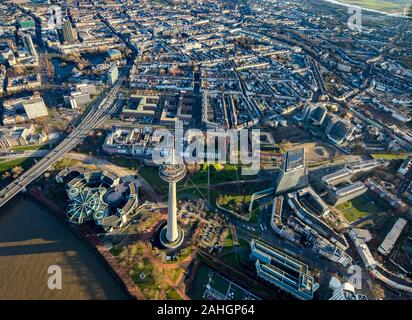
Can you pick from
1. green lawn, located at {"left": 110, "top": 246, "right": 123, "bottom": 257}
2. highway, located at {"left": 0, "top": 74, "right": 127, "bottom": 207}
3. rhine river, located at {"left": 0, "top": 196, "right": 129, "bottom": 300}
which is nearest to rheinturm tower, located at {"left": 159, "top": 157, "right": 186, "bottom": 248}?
green lawn, located at {"left": 110, "top": 246, "right": 123, "bottom": 257}

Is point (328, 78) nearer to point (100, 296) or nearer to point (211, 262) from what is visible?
point (211, 262)

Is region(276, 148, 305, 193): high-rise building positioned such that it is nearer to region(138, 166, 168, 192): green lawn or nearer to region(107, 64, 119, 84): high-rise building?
region(138, 166, 168, 192): green lawn

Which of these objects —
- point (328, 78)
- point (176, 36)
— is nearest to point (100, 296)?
point (328, 78)

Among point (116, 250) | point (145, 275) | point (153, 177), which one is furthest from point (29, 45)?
point (145, 275)

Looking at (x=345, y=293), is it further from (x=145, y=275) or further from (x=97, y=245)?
(x=97, y=245)

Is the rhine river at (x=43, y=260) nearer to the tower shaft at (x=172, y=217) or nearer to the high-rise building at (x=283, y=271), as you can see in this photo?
the tower shaft at (x=172, y=217)

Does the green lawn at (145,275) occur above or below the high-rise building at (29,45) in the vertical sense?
below

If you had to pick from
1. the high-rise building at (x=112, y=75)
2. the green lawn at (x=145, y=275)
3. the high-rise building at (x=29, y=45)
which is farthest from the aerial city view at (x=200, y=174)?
the high-rise building at (x=29, y=45)
